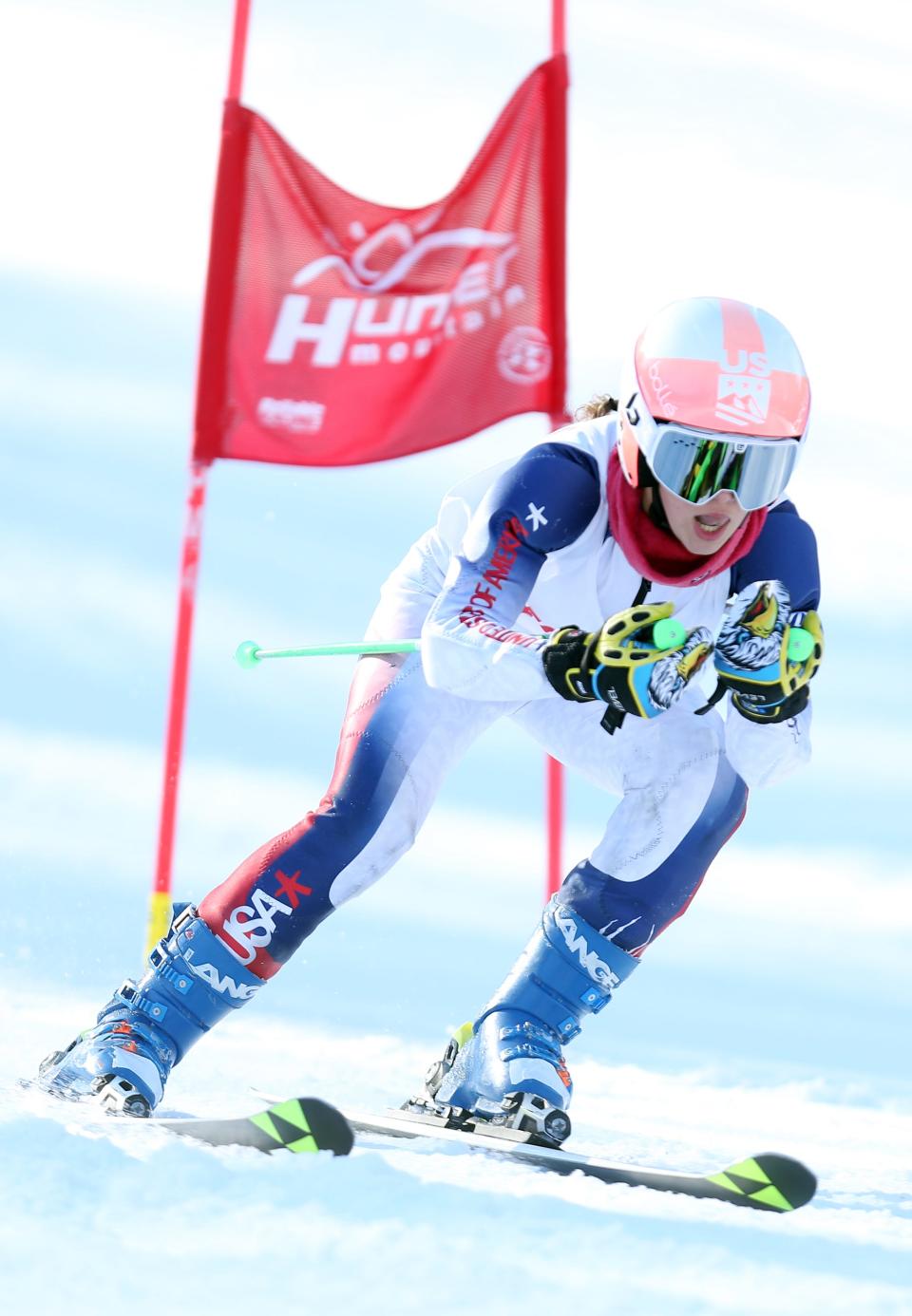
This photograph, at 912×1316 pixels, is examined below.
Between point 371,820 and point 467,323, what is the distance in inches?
161

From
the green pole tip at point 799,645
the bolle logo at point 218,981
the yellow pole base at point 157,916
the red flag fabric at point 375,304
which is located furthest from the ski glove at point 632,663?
the red flag fabric at point 375,304

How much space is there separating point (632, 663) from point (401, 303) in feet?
15.1

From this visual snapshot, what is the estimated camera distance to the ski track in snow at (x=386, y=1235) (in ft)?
7.72

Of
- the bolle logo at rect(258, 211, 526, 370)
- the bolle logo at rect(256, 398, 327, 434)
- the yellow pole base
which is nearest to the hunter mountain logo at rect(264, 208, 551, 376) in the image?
the bolle logo at rect(258, 211, 526, 370)

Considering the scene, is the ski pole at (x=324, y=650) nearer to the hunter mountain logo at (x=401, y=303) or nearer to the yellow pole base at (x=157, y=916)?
the yellow pole base at (x=157, y=916)

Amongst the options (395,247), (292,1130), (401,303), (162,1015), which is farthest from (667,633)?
(395,247)

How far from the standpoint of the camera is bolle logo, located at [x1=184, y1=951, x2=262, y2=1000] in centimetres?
403

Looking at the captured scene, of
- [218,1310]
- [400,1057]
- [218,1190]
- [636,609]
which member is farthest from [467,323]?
[218,1310]

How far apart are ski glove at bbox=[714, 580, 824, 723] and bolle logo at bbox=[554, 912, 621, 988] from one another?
73 cm

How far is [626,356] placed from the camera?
3936mm

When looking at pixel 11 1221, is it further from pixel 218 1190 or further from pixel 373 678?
pixel 373 678

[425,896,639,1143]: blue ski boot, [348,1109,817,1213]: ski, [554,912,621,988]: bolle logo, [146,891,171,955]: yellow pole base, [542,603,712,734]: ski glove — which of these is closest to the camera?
[348,1109,817,1213]: ski

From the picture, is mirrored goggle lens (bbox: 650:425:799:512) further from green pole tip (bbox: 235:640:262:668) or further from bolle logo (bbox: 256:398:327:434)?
bolle logo (bbox: 256:398:327:434)

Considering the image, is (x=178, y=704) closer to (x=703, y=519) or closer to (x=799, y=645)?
(x=703, y=519)
